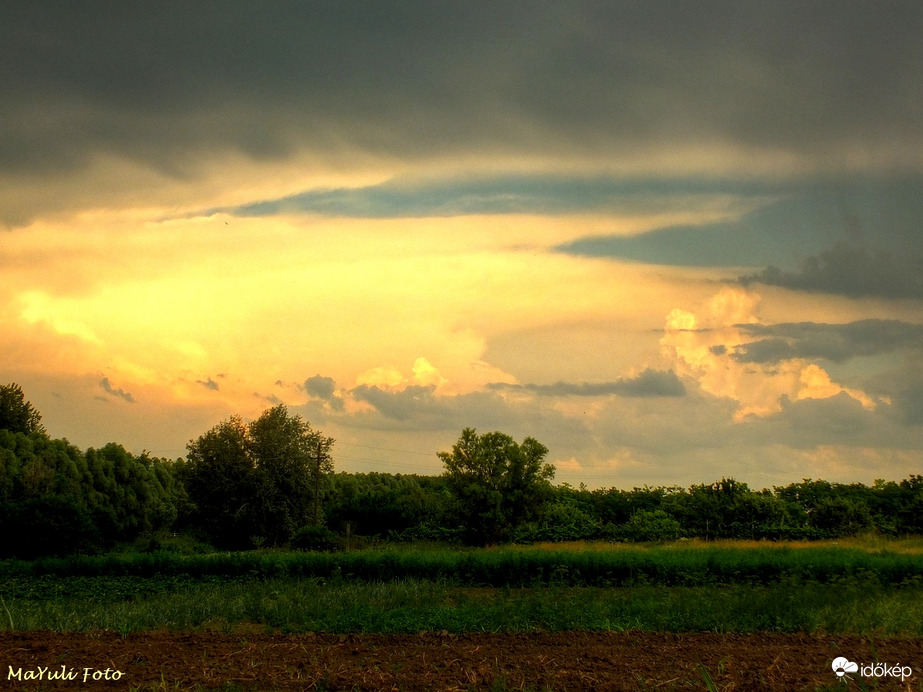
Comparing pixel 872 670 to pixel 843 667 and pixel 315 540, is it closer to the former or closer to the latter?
pixel 843 667

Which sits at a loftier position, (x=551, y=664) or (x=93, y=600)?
(x=551, y=664)

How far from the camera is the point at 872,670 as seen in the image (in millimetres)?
10078

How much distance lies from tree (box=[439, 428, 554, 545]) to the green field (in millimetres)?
4130

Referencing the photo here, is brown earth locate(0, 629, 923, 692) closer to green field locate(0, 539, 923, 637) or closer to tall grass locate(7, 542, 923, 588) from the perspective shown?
green field locate(0, 539, 923, 637)

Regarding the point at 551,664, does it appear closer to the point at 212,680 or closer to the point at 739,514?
the point at 212,680

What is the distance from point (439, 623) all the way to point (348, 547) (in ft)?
83.0

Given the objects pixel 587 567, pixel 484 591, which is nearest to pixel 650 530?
pixel 587 567

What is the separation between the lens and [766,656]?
11.2m

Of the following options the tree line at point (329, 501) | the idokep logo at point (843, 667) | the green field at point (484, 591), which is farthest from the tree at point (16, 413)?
the idokep logo at point (843, 667)

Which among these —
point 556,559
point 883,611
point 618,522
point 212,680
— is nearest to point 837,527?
point 618,522

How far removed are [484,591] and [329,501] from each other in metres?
35.9

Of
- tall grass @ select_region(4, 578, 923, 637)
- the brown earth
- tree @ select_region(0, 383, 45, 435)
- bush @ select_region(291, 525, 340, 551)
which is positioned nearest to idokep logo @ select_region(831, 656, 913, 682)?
the brown earth

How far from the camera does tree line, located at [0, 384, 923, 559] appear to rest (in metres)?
39.9

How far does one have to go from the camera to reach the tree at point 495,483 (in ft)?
131
